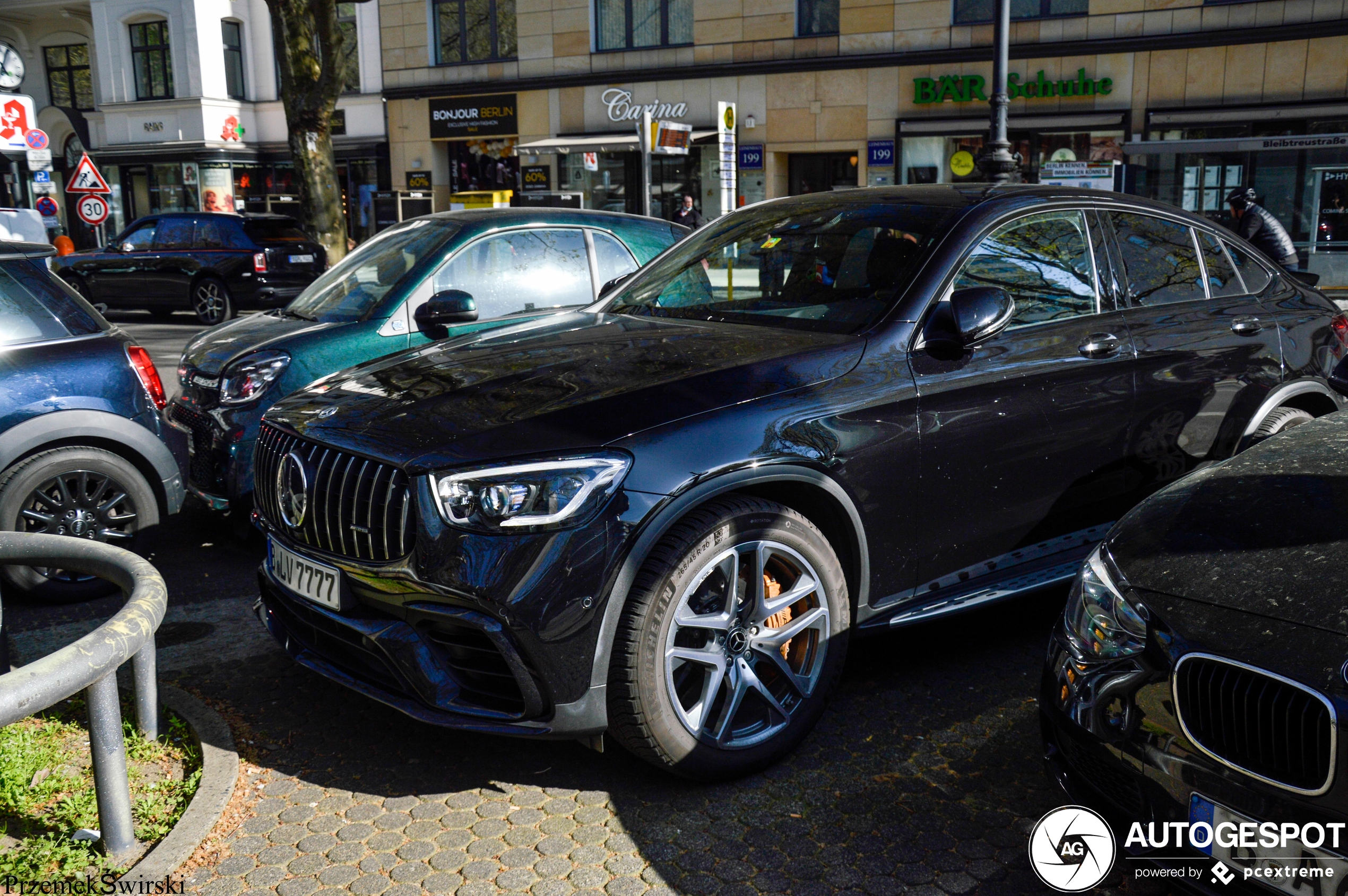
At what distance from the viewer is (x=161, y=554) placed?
6043 mm

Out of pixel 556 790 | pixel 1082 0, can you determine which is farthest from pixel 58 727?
pixel 1082 0

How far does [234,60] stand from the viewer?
1372 inches

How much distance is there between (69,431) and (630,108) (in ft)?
79.8

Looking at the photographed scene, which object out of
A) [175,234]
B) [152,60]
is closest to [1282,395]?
[175,234]

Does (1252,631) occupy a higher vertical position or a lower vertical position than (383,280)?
lower

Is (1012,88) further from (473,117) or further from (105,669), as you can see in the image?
(105,669)

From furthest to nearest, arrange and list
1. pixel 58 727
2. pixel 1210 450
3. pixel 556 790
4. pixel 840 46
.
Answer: pixel 840 46, pixel 1210 450, pixel 58 727, pixel 556 790

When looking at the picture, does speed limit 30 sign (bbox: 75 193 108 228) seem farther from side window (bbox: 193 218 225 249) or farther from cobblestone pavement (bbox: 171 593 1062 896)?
cobblestone pavement (bbox: 171 593 1062 896)

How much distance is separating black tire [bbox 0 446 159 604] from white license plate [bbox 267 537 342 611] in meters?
1.95

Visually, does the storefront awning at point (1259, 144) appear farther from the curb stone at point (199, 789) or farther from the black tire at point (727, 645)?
the curb stone at point (199, 789)

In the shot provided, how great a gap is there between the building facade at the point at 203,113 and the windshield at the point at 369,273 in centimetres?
2654

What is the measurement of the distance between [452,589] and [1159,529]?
1826 mm

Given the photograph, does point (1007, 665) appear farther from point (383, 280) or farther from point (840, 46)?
point (840, 46)
